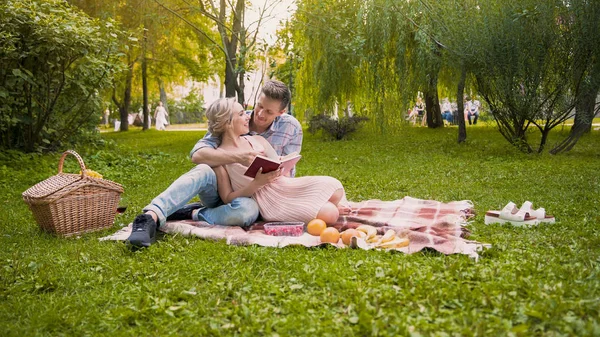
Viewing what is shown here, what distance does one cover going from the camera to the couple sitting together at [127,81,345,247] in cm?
456

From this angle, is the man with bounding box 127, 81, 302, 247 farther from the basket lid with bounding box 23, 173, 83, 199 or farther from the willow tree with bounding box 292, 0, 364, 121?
the willow tree with bounding box 292, 0, 364, 121

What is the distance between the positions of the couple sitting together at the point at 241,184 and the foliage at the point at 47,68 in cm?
440

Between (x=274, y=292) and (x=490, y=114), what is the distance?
8.75 meters

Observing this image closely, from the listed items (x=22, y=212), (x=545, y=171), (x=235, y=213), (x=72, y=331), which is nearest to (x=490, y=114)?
(x=545, y=171)

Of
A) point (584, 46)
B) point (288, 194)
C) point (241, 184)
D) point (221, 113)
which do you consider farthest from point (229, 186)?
point (584, 46)

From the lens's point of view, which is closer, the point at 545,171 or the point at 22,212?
the point at 22,212

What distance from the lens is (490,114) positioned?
10.7m

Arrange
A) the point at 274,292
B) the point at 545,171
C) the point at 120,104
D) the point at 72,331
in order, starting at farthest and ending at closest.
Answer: the point at 120,104
the point at 545,171
the point at 274,292
the point at 72,331

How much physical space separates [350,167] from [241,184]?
178 inches

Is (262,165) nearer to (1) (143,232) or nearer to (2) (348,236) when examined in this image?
(2) (348,236)

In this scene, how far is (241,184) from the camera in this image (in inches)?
186

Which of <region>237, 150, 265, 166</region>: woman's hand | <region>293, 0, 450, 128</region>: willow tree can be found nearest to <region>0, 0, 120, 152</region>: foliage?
<region>293, 0, 450, 128</region>: willow tree

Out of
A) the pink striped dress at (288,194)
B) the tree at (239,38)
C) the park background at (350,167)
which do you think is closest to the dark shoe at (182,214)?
the pink striped dress at (288,194)

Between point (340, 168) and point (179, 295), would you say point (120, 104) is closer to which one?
point (340, 168)
